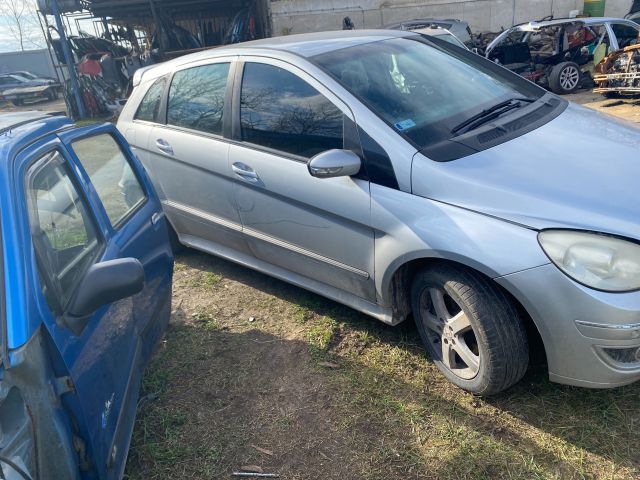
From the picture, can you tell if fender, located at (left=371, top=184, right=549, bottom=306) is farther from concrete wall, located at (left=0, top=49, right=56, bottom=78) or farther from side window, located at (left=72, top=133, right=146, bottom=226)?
concrete wall, located at (left=0, top=49, right=56, bottom=78)

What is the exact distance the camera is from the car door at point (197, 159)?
11.5ft

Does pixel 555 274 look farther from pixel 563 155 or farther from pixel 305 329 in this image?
pixel 305 329

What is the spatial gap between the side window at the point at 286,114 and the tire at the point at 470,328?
0.92m

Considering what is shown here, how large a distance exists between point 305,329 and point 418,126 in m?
1.44

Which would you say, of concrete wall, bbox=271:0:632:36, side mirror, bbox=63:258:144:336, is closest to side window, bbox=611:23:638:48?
concrete wall, bbox=271:0:632:36

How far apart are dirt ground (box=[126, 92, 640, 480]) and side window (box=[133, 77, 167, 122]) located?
5.73ft

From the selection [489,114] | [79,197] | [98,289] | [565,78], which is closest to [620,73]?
[565,78]

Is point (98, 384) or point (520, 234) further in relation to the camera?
point (520, 234)

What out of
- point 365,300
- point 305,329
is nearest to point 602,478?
point 365,300

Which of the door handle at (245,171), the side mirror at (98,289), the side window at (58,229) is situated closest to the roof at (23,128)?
the side window at (58,229)

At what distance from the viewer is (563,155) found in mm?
2533

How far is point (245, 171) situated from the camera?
10.7ft

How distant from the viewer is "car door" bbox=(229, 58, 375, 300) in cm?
A: 281

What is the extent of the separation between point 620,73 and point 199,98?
324 inches
